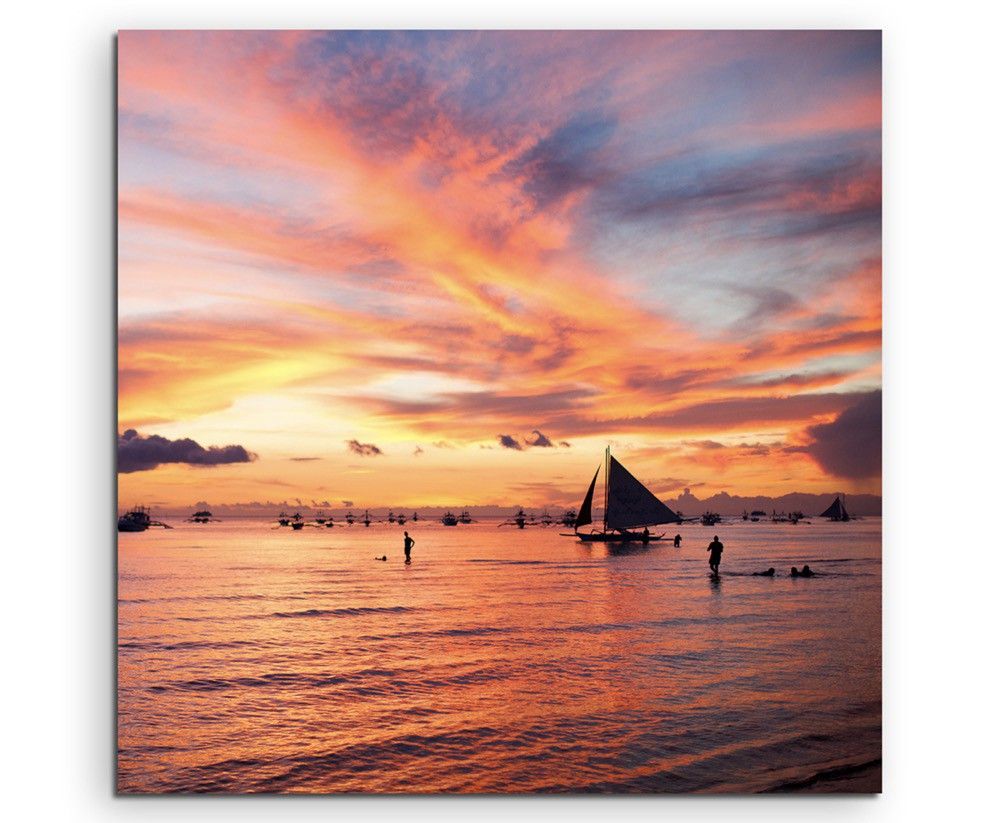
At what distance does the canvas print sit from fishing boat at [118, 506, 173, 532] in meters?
0.04

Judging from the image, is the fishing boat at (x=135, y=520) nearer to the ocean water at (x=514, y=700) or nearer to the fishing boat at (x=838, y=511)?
the ocean water at (x=514, y=700)

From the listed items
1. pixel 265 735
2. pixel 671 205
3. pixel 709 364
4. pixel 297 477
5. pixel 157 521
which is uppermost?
pixel 671 205

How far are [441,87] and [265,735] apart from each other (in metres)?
4.76

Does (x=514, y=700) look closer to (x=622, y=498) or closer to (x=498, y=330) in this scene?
(x=498, y=330)

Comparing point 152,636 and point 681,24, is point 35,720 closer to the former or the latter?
point 152,636

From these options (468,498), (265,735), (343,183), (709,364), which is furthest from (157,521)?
(709,364)

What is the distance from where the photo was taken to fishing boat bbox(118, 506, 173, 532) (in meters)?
5.00

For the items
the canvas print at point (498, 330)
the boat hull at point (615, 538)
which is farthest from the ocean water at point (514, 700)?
the boat hull at point (615, 538)

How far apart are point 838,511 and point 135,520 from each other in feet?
17.3

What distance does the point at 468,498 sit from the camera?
6.24 meters

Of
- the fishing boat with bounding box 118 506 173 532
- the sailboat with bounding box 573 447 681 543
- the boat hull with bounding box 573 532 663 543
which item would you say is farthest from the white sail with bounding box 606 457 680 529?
the boat hull with bounding box 573 532 663 543

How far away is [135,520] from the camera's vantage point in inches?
211

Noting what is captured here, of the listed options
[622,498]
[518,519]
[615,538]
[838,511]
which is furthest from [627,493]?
[615,538]

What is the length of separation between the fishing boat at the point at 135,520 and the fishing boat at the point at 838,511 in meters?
5.06
